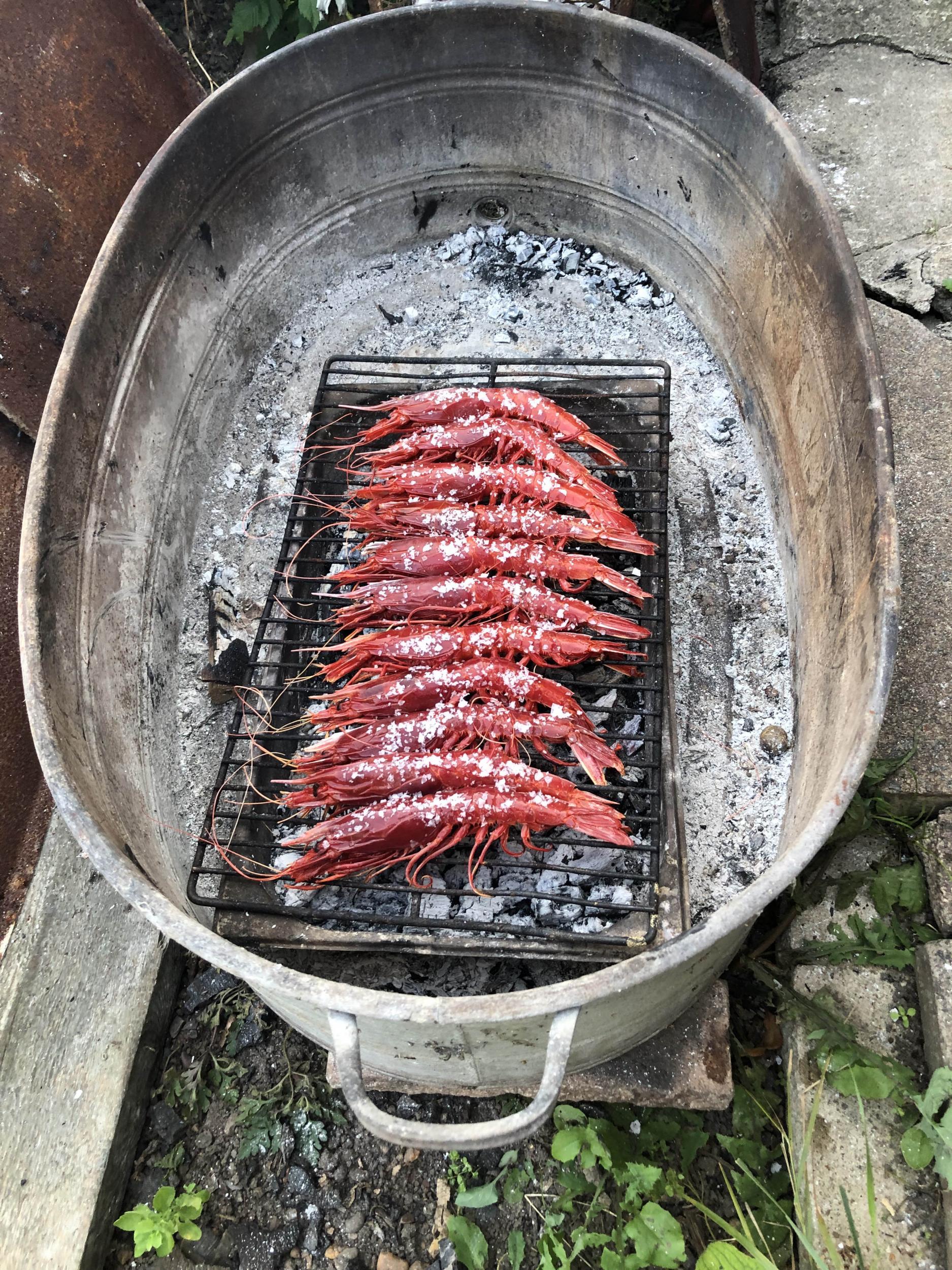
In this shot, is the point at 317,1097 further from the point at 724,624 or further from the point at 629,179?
the point at 629,179

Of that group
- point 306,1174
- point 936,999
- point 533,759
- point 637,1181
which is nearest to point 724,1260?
point 637,1181

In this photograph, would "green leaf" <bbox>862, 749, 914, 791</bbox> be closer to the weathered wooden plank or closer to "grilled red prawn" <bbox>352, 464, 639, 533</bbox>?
"grilled red prawn" <bbox>352, 464, 639, 533</bbox>

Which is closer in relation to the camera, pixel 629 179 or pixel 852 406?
pixel 852 406

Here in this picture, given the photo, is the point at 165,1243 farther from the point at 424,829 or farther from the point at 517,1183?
the point at 424,829

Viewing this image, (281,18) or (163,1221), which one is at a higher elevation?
(281,18)

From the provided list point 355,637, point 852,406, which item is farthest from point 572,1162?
point 852,406

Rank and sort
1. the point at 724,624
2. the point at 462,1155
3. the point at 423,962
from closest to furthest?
1. the point at 423,962
2. the point at 462,1155
3. the point at 724,624

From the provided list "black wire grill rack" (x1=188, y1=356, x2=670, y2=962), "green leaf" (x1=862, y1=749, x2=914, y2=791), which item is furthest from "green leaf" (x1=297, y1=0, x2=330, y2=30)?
"green leaf" (x1=862, y1=749, x2=914, y2=791)
